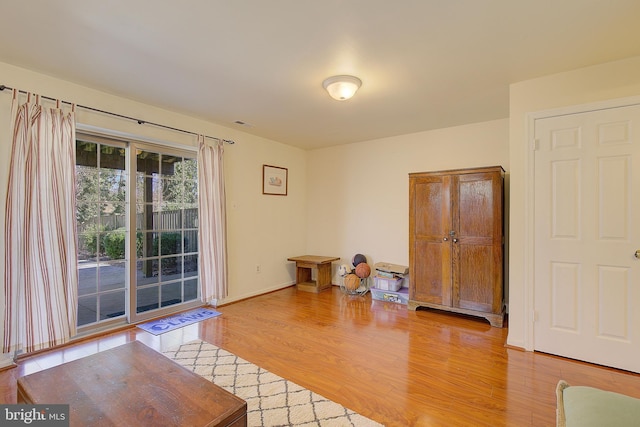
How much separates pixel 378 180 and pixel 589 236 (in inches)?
106

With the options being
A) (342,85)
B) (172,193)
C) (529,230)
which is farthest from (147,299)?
(529,230)

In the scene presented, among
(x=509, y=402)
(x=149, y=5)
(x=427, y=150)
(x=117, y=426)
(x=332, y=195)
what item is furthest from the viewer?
(x=332, y=195)

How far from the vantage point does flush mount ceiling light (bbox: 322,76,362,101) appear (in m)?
2.58

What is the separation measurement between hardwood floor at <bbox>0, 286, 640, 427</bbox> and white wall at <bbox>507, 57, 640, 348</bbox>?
0.34m

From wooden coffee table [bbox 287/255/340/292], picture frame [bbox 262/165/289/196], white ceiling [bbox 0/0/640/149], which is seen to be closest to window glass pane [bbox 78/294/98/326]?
white ceiling [bbox 0/0/640/149]

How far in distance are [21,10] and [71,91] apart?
111 cm

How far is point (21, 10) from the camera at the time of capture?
5.80 ft

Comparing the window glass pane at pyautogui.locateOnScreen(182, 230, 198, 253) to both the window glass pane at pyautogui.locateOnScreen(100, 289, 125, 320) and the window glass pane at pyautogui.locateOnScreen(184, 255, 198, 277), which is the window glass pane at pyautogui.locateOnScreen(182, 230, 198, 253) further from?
the window glass pane at pyautogui.locateOnScreen(100, 289, 125, 320)

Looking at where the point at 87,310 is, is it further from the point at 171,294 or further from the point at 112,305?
the point at 171,294

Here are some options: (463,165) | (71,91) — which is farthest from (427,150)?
(71,91)

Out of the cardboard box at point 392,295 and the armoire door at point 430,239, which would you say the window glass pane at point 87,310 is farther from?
the armoire door at point 430,239

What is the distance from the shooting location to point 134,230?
10.8 ft

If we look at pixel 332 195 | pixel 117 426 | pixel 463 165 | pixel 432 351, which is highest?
pixel 463 165

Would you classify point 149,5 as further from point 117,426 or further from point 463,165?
point 463,165
